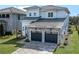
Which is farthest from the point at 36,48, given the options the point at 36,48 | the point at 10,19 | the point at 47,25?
the point at 10,19

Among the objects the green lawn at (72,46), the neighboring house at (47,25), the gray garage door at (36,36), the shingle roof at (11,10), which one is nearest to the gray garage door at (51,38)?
the neighboring house at (47,25)

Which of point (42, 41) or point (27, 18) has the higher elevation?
point (27, 18)

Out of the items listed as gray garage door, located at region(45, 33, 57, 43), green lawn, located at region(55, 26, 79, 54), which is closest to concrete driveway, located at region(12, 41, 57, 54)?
gray garage door, located at region(45, 33, 57, 43)

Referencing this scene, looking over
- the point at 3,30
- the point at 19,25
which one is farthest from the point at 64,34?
the point at 3,30

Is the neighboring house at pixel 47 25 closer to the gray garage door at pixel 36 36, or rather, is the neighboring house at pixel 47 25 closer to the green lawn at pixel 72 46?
the gray garage door at pixel 36 36
